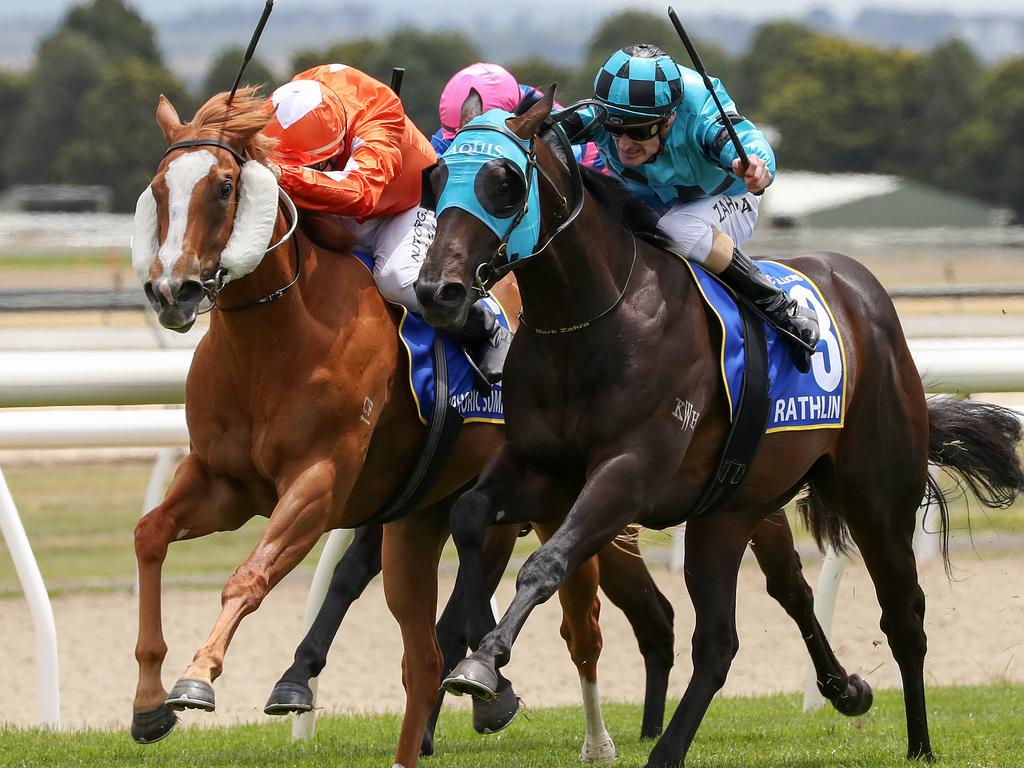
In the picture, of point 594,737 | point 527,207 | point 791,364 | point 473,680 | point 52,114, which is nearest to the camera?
point 473,680

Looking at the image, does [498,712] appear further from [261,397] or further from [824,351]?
[824,351]

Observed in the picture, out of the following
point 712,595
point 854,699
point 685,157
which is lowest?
point 854,699

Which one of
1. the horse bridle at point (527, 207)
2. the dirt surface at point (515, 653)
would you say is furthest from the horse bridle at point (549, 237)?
the dirt surface at point (515, 653)

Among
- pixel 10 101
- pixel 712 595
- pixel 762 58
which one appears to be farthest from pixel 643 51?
pixel 762 58

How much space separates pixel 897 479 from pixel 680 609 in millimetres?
2867

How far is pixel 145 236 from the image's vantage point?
4047 millimetres

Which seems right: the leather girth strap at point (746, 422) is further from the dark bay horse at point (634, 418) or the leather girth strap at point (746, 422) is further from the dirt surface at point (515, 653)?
the dirt surface at point (515, 653)

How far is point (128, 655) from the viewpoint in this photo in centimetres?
705

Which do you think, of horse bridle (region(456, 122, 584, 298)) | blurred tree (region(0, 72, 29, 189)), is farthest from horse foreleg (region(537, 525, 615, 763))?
blurred tree (region(0, 72, 29, 189))

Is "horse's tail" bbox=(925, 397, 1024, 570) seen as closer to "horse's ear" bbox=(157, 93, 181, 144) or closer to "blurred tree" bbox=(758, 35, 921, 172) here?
"horse's ear" bbox=(157, 93, 181, 144)

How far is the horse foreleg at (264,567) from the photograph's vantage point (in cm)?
381

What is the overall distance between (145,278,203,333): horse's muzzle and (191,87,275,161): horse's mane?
459 mm

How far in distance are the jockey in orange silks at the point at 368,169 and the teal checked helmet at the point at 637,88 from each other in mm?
690

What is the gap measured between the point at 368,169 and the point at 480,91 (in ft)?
2.22
